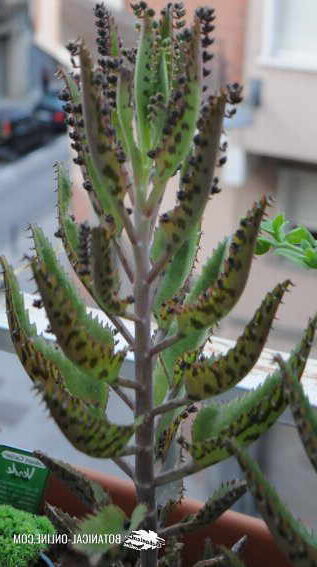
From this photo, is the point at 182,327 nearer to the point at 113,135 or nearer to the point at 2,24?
the point at 113,135

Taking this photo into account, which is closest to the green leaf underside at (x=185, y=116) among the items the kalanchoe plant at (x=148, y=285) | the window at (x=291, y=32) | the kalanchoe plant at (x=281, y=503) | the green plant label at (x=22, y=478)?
the kalanchoe plant at (x=148, y=285)

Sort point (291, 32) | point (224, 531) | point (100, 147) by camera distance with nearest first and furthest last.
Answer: point (100, 147) < point (224, 531) < point (291, 32)

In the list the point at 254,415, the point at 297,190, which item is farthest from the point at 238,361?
the point at 297,190

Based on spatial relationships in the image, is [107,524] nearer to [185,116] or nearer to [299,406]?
[299,406]

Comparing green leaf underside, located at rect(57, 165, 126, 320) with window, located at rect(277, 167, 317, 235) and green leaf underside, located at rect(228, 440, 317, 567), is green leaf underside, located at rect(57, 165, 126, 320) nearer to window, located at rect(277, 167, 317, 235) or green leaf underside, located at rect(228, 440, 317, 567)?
green leaf underside, located at rect(228, 440, 317, 567)

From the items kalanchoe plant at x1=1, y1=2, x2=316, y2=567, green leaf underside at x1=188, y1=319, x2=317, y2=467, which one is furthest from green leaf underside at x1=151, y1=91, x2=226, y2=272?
green leaf underside at x1=188, y1=319, x2=317, y2=467
